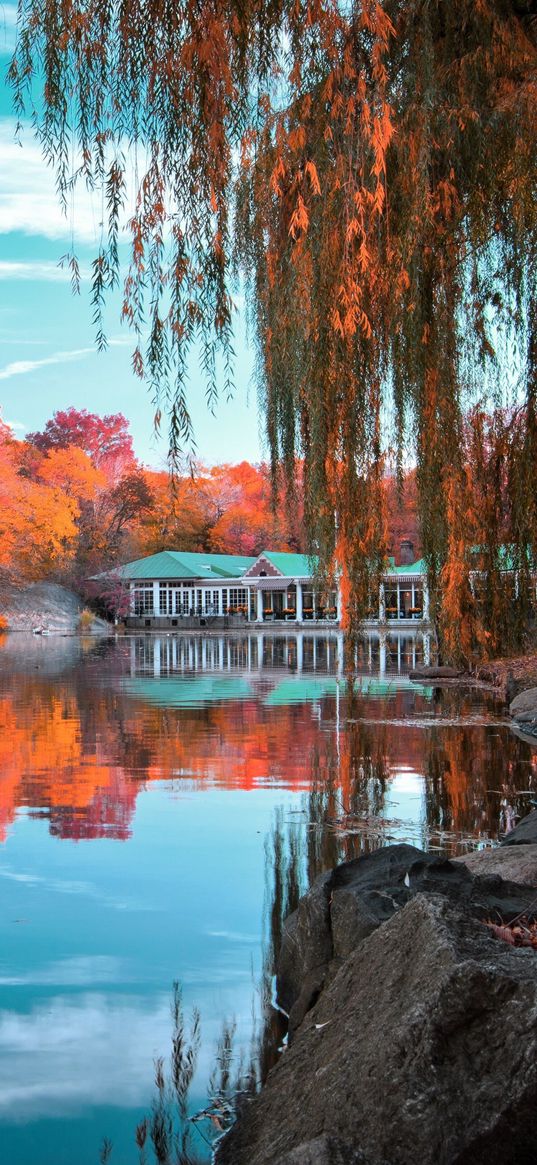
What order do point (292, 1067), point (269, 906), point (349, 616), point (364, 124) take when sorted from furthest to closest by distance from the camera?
1. point (269, 906)
2. point (349, 616)
3. point (364, 124)
4. point (292, 1067)

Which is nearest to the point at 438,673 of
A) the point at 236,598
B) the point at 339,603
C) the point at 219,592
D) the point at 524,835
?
the point at 524,835

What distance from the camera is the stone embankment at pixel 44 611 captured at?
66.5 meters

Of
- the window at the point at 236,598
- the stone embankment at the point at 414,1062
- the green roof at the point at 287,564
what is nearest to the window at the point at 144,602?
the window at the point at 236,598

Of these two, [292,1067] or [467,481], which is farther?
[467,481]

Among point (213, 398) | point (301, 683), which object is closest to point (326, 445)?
point (213, 398)

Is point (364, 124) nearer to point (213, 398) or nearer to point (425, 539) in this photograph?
point (213, 398)

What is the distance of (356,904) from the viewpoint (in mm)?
4754

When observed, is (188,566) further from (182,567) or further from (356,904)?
(356,904)

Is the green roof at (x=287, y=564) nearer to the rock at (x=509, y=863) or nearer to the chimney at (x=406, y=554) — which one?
the chimney at (x=406, y=554)

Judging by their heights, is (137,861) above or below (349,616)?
below

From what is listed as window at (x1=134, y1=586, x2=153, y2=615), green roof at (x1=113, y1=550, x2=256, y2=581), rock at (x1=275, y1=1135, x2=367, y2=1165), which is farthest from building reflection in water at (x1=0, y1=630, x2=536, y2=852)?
window at (x1=134, y1=586, x2=153, y2=615)

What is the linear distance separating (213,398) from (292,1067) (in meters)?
2.86

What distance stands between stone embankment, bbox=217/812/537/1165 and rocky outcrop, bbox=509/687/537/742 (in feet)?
38.0

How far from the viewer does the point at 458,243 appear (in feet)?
19.4
